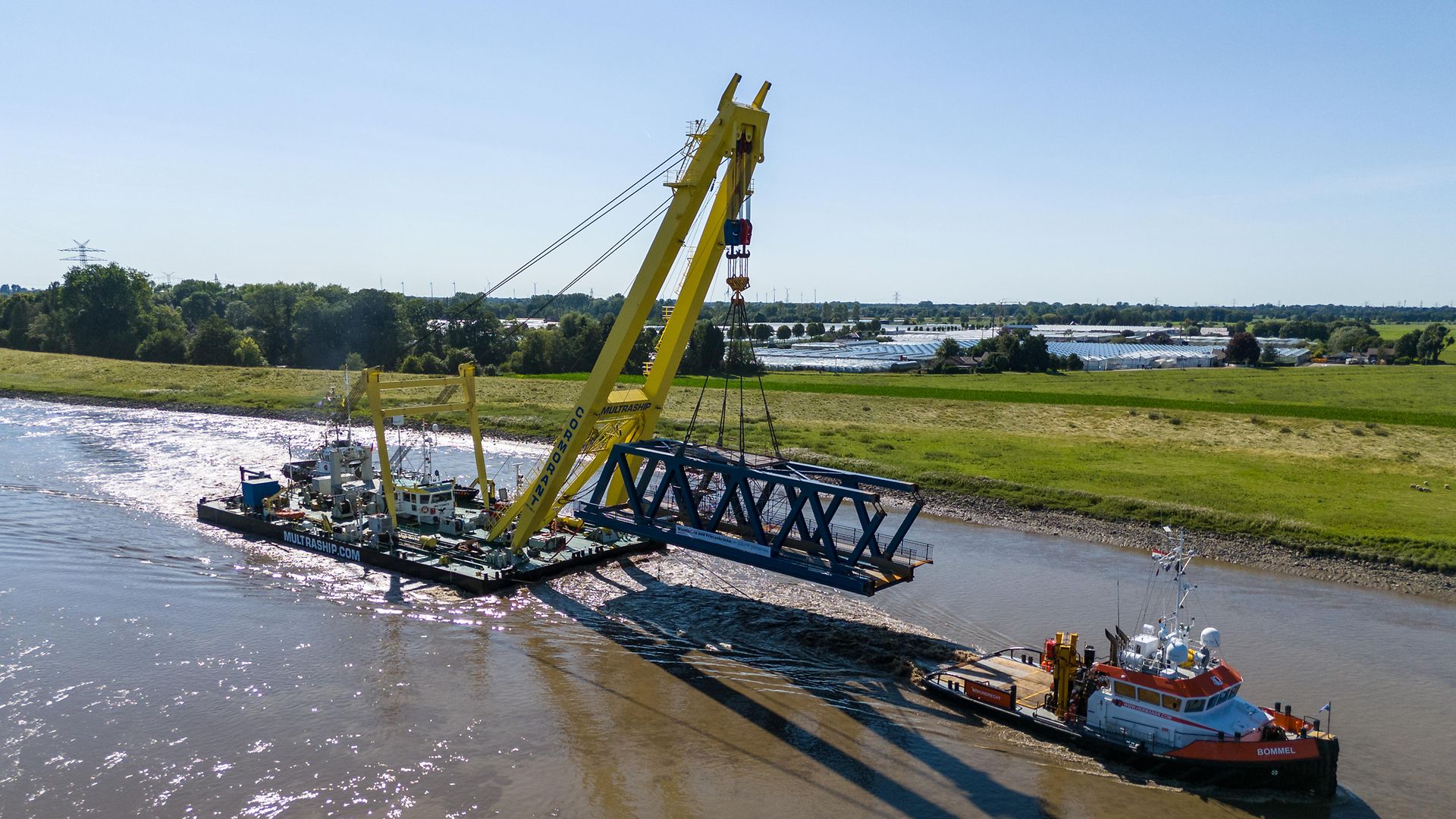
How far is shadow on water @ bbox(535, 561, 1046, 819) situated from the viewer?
20328 mm

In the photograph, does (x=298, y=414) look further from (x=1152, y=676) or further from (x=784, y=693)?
(x=1152, y=676)

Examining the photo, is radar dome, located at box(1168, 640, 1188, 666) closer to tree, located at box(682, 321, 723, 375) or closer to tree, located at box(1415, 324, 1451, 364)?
tree, located at box(682, 321, 723, 375)

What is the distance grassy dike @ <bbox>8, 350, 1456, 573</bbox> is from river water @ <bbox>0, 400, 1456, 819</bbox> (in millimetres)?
7622

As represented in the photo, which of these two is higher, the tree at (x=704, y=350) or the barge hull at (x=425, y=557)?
the tree at (x=704, y=350)

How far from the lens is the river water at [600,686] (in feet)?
65.8

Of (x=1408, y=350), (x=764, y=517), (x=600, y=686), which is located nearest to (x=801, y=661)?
(x=600, y=686)

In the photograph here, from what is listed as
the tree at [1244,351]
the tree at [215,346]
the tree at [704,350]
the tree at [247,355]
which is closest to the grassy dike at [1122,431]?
the tree at [215,346]

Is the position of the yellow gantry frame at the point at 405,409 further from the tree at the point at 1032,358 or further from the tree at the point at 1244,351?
the tree at the point at 1244,351

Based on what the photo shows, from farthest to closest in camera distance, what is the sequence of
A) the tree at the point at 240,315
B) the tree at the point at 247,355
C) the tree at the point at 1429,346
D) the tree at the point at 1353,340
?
1. the tree at the point at 1353,340
2. the tree at the point at 240,315
3. the tree at the point at 1429,346
4. the tree at the point at 247,355

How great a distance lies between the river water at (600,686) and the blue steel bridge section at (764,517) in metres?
2.94

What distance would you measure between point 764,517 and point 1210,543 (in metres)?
22.0

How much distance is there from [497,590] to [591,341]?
79.8 meters

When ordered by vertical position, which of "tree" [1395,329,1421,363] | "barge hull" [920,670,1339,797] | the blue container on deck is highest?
"tree" [1395,329,1421,363]

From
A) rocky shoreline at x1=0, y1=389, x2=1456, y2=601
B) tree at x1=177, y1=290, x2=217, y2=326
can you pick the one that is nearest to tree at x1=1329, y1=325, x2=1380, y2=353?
rocky shoreline at x1=0, y1=389, x2=1456, y2=601
